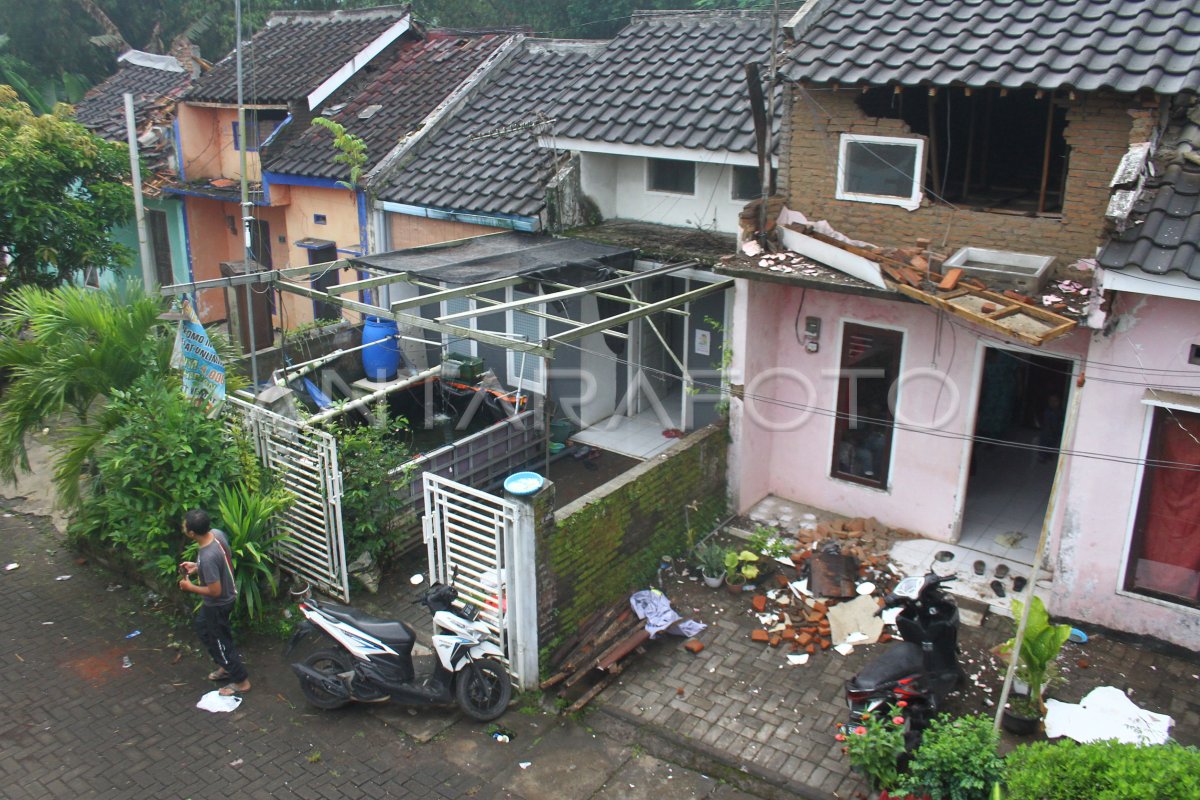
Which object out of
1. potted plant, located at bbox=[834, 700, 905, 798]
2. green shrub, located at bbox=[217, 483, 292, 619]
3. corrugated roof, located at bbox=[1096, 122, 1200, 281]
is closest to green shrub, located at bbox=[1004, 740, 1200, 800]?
potted plant, located at bbox=[834, 700, 905, 798]

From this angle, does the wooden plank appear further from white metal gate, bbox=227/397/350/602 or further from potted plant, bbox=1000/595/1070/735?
white metal gate, bbox=227/397/350/602

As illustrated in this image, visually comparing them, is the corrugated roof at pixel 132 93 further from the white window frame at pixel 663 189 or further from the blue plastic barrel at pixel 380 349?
the white window frame at pixel 663 189

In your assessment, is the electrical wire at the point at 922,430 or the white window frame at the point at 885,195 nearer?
the electrical wire at the point at 922,430

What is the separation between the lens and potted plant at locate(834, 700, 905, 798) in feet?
22.6

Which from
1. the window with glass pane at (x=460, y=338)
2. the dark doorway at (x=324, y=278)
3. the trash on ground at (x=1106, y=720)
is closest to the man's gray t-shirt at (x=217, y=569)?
the window with glass pane at (x=460, y=338)

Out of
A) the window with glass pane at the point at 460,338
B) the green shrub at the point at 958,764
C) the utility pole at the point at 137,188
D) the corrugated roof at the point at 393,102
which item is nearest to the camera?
the green shrub at the point at 958,764

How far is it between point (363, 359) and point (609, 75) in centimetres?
512

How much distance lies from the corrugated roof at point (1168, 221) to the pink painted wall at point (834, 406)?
5.17ft

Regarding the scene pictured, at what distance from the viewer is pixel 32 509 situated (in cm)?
1177

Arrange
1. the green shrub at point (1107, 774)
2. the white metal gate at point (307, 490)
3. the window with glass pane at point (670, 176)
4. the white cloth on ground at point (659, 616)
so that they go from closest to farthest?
the green shrub at point (1107, 774), the white cloth on ground at point (659, 616), the white metal gate at point (307, 490), the window with glass pane at point (670, 176)

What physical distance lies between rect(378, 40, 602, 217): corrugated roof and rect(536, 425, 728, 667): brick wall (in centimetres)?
440

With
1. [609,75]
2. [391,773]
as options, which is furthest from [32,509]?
[609,75]

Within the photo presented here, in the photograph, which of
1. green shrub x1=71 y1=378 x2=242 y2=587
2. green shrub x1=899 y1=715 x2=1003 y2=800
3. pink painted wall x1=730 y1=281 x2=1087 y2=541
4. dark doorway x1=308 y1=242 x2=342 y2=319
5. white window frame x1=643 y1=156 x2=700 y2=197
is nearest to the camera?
green shrub x1=899 y1=715 x2=1003 y2=800

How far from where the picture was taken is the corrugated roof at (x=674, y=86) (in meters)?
11.7
